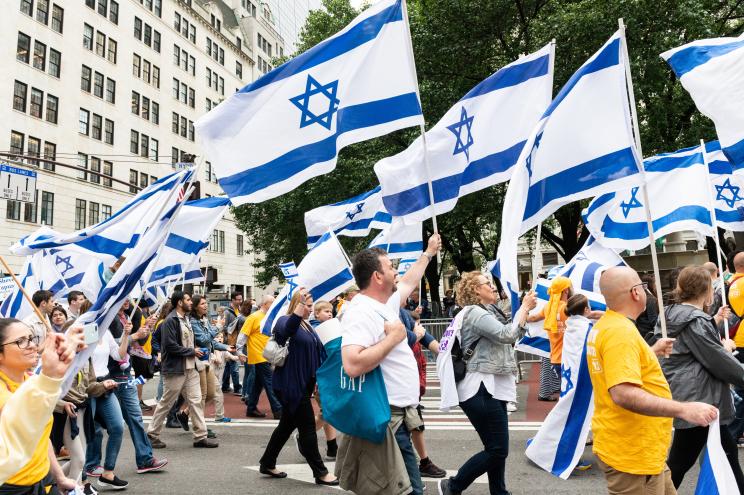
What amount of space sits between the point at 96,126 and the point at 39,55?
6.13 m

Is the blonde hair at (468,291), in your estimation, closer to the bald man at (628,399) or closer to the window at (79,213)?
the bald man at (628,399)

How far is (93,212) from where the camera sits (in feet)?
141

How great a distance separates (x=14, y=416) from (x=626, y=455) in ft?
9.28

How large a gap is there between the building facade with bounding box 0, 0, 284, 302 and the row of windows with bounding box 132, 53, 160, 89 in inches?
3.1

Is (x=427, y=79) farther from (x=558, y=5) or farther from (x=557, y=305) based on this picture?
(x=557, y=305)

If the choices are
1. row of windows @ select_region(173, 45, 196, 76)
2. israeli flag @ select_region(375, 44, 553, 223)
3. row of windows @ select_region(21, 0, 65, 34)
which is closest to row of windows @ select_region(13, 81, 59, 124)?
row of windows @ select_region(21, 0, 65, 34)

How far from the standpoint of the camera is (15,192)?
17.6 metres

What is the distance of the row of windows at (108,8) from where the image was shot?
143 ft

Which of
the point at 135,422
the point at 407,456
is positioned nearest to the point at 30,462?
the point at 407,456

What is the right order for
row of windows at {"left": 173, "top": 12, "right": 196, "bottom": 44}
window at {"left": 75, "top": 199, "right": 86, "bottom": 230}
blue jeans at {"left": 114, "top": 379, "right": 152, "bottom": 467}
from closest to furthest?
1. blue jeans at {"left": 114, "top": 379, "right": 152, "bottom": 467}
2. window at {"left": 75, "top": 199, "right": 86, "bottom": 230}
3. row of windows at {"left": 173, "top": 12, "right": 196, "bottom": 44}

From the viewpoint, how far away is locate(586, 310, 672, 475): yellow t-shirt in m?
3.28

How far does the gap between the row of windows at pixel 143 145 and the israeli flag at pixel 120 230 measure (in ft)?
135

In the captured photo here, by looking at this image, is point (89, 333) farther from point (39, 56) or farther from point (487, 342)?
point (39, 56)

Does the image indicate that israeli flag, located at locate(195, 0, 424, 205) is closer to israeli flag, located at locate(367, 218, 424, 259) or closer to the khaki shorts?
israeli flag, located at locate(367, 218, 424, 259)
